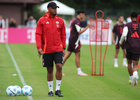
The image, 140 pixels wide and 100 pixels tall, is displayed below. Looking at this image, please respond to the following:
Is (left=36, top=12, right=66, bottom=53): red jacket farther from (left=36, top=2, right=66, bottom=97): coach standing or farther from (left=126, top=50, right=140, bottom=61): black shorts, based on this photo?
(left=126, top=50, right=140, bottom=61): black shorts

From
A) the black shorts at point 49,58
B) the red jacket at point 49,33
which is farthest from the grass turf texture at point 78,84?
the red jacket at point 49,33

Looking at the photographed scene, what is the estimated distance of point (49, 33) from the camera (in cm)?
686

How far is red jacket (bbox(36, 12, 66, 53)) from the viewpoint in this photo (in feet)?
22.5

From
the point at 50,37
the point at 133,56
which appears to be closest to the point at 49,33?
the point at 50,37

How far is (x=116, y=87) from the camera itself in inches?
332

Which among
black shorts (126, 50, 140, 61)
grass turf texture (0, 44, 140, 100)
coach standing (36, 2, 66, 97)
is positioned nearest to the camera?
coach standing (36, 2, 66, 97)

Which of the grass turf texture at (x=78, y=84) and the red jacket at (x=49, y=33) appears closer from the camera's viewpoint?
the red jacket at (x=49, y=33)

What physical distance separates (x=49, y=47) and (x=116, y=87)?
2592 mm

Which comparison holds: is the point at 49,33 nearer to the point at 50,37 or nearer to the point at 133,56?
the point at 50,37

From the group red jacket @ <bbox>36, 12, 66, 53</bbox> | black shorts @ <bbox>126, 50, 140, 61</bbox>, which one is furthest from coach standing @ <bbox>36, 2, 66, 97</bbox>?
black shorts @ <bbox>126, 50, 140, 61</bbox>

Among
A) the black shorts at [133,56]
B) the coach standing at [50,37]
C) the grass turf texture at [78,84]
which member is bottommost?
the grass turf texture at [78,84]

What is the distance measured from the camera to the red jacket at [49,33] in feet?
22.5

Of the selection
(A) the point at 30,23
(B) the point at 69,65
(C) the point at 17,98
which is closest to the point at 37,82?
(C) the point at 17,98

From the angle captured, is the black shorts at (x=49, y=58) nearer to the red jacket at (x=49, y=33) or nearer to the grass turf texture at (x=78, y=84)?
the red jacket at (x=49, y=33)
